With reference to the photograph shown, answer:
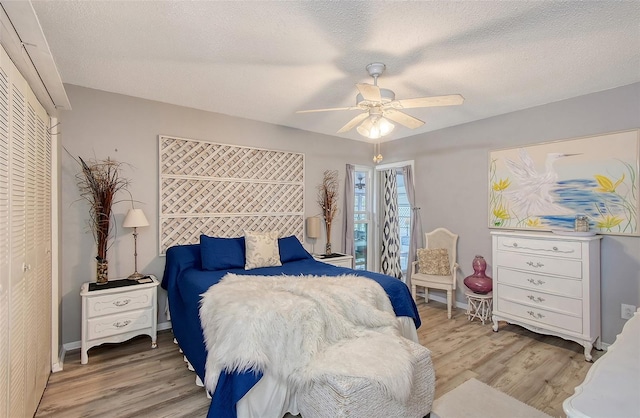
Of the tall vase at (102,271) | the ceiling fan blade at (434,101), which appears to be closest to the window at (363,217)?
the ceiling fan blade at (434,101)

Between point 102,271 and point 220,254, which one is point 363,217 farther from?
point 102,271

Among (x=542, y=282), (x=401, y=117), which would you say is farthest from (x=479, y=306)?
(x=401, y=117)

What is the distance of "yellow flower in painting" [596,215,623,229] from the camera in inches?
113

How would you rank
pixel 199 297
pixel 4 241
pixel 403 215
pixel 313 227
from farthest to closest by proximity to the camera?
pixel 403 215, pixel 313 227, pixel 199 297, pixel 4 241

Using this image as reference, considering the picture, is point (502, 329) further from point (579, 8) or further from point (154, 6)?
point (154, 6)

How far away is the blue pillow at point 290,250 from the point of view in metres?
3.59

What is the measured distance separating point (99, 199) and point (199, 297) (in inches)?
58.3

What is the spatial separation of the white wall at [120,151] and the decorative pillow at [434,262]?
273 centimetres

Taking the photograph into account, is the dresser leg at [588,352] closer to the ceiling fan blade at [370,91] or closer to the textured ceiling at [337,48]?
the textured ceiling at [337,48]

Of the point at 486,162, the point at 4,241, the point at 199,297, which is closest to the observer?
the point at 4,241

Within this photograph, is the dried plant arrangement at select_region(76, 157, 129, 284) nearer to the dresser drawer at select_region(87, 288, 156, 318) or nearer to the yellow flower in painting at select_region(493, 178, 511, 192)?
the dresser drawer at select_region(87, 288, 156, 318)

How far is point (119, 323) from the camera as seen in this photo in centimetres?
269

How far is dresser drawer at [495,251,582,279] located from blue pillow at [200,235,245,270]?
9.13 feet

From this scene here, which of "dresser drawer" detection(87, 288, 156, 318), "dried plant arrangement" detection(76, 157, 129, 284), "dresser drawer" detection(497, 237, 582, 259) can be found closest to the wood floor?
"dresser drawer" detection(87, 288, 156, 318)
